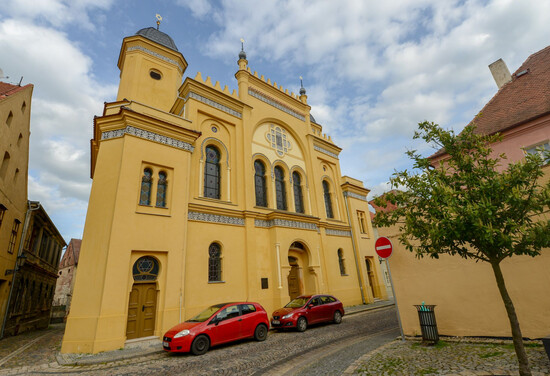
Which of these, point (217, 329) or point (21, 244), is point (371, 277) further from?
→ point (21, 244)

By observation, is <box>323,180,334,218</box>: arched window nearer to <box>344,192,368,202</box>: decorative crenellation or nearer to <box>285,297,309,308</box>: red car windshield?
<box>344,192,368,202</box>: decorative crenellation

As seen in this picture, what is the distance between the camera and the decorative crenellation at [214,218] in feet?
43.2

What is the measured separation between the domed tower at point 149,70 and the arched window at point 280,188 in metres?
8.21

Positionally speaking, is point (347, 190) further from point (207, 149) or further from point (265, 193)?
point (207, 149)

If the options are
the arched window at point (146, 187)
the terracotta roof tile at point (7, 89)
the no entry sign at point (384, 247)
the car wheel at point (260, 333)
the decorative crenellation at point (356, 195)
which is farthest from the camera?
the decorative crenellation at point (356, 195)

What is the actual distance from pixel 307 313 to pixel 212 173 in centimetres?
878

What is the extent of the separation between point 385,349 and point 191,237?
9.07 m

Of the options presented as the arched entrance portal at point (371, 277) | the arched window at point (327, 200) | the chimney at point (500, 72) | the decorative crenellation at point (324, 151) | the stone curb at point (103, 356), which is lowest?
the stone curb at point (103, 356)

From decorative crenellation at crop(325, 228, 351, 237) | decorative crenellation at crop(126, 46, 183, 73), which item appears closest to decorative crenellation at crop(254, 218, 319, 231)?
decorative crenellation at crop(325, 228, 351, 237)

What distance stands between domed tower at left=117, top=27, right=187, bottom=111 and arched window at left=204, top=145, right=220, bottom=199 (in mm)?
4492

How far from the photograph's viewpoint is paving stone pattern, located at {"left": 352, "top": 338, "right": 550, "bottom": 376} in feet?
16.2

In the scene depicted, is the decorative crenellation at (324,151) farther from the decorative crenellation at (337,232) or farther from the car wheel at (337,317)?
the car wheel at (337,317)

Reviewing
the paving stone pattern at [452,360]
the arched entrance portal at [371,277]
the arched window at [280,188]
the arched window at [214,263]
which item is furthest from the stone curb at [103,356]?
the arched entrance portal at [371,277]

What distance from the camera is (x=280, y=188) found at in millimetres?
18688
